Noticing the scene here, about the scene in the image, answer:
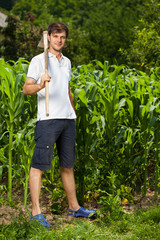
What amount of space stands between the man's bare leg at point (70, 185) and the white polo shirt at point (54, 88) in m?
0.62

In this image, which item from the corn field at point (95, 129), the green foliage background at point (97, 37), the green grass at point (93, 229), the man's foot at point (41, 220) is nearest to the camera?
the green grass at point (93, 229)

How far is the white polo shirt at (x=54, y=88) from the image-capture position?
12.5 ft

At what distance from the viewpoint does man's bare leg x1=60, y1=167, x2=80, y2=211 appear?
4.14 m

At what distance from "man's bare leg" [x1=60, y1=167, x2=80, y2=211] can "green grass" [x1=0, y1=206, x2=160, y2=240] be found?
20 cm

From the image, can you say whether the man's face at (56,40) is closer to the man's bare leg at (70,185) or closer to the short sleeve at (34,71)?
the short sleeve at (34,71)

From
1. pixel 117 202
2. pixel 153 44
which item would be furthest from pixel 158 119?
pixel 153 44

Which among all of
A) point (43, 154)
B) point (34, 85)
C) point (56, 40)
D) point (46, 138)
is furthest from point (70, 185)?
point (56, 40)

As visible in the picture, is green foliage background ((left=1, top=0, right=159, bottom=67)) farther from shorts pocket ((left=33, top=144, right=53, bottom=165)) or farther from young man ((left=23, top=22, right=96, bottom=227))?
shorts pocket ((left=33, top=144, right=53, bottom=165))

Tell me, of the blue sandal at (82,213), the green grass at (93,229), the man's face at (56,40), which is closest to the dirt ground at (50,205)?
the blue sandal at (82,213)

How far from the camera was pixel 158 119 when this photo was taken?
4477 millimetres

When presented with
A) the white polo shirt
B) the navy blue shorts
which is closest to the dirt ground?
the navy blue shorts

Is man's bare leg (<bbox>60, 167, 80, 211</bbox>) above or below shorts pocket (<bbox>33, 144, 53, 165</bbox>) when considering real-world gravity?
below

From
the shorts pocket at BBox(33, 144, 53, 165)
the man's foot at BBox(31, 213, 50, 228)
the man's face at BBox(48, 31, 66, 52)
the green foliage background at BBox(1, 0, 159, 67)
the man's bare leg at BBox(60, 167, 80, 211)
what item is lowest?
the man's foot at BBox(31, 213, 50, 228)

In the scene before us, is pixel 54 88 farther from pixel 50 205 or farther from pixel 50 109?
pixel 50 205
